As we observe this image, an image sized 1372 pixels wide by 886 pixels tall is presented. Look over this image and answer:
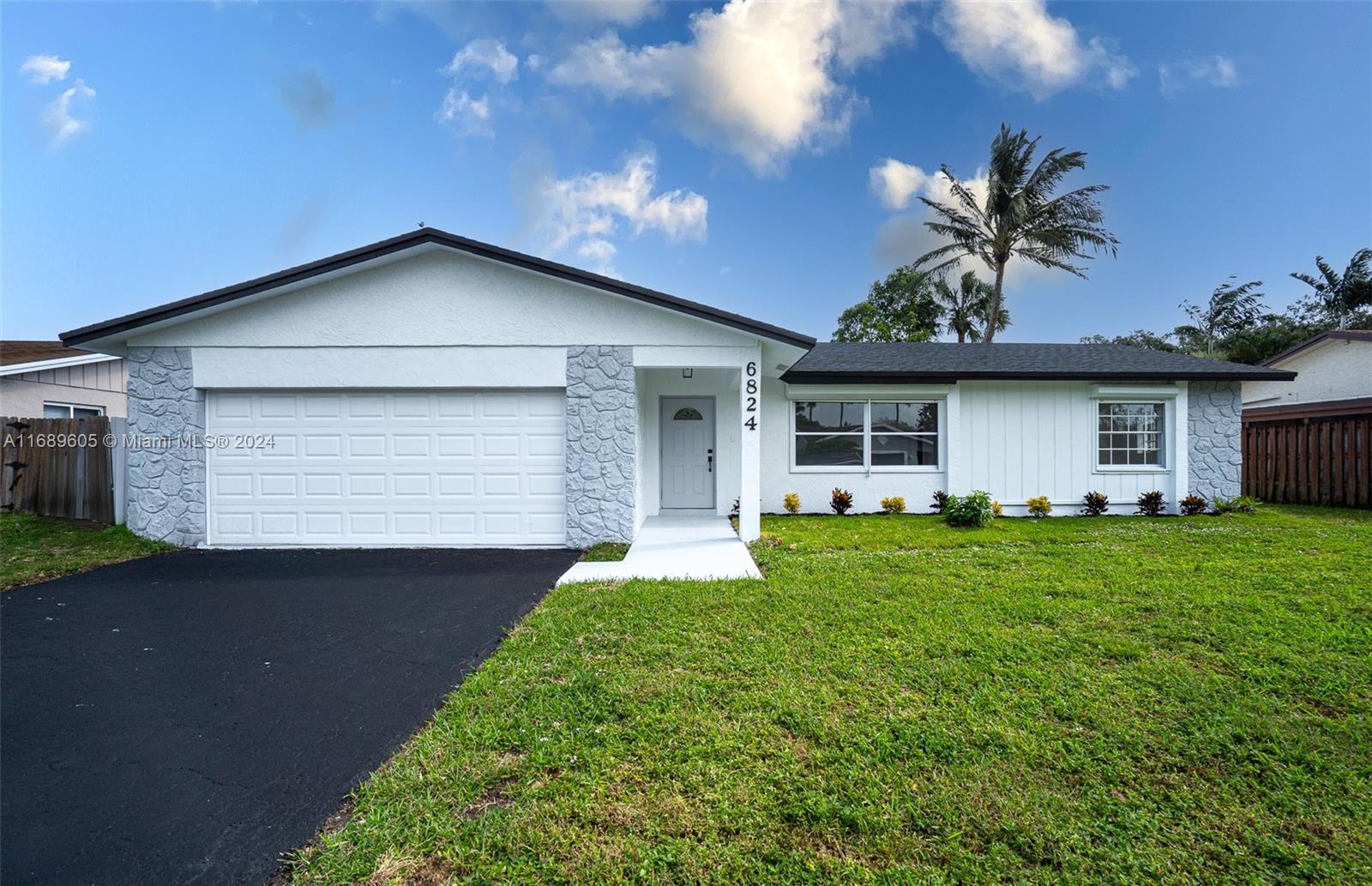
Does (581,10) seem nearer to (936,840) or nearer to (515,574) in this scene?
(515,574)

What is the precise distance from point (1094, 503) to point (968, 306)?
18.2m

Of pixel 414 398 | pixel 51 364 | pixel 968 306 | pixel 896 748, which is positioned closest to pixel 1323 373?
pixel 968 306

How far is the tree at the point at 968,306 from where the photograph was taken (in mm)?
25250

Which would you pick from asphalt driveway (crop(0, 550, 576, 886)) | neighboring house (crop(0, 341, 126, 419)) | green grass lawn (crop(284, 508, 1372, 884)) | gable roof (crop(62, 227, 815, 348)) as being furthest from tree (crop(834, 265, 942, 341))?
neighboring house (crop(0, 341, 126, 419))

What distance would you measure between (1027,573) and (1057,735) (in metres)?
3.77

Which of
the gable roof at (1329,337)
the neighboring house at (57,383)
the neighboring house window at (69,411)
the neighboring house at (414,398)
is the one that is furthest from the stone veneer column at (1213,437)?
the neighboring house window at (69,411)

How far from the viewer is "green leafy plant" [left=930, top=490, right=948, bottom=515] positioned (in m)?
10.6

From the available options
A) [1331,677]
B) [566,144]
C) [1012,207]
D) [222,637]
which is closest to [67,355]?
[566,144]

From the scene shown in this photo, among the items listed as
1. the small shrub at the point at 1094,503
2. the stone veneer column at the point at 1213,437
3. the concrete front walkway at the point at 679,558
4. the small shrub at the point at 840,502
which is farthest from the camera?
the stone veneer column at the point at 1213,437

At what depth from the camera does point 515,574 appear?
21.1 feet

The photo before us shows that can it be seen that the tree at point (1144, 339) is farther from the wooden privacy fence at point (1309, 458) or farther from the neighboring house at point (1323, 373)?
the wooden privacy fence at point (1309, 458)

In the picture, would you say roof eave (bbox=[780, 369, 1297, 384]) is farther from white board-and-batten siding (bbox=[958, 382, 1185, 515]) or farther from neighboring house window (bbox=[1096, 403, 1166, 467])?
neighboring house window (bbox=[1096, 403, 1166, 467])

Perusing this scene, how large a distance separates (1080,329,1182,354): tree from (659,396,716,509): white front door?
33696 millimetres

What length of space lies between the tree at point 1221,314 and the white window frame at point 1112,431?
92.9 feet
